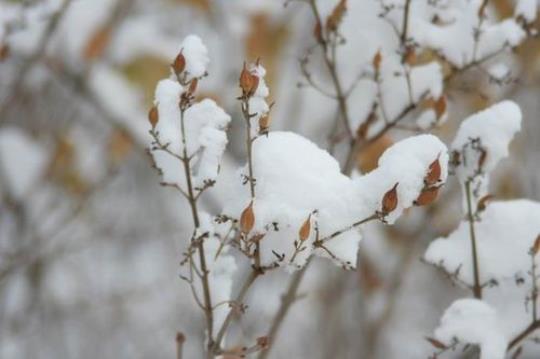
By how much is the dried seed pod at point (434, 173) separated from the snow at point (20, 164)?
273cm

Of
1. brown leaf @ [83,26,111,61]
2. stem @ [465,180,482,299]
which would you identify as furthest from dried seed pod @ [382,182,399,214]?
brown leaf @ [83,26,111,61]

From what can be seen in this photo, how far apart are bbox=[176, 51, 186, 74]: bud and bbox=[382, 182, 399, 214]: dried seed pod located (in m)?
0.36

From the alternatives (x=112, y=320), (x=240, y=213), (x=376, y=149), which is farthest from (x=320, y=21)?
(x=112, y=320)

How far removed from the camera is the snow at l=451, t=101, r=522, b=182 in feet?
4.37

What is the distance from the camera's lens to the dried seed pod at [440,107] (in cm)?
148

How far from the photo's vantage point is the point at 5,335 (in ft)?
13.4

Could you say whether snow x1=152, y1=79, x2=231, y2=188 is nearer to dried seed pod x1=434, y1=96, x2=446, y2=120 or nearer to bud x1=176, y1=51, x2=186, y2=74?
bud x1=176, y1=51, x2=186, y2=74

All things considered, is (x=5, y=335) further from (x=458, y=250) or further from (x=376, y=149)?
(x=458, y=250)

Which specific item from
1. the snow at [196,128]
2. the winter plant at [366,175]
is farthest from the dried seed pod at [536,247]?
the snow at [196,128]

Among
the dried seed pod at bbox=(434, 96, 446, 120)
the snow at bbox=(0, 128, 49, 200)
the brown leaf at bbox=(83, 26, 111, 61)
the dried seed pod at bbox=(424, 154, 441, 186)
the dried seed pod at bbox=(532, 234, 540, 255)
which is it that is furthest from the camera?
the snow at bbox=(0, 128, 49, 200)

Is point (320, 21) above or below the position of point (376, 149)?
below

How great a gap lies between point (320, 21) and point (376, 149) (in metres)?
0.80

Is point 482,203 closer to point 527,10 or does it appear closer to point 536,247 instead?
point 536,247

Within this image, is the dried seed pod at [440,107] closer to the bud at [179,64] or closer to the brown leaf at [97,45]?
the bud at [179,64]
